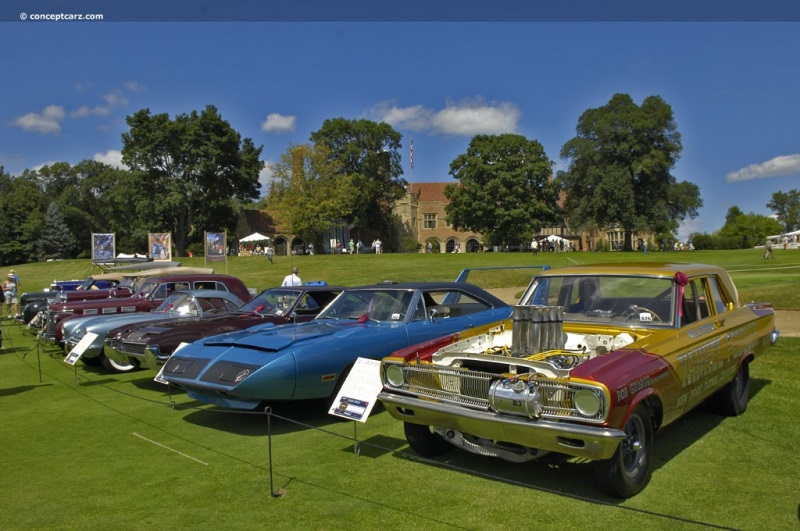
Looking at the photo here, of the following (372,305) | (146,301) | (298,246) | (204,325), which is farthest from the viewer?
(298,246)

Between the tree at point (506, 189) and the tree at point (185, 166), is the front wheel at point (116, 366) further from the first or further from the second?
the tree at point (506, 189)

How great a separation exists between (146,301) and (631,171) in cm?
5120

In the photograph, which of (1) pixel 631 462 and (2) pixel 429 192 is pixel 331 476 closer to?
(1) pixel 631 462

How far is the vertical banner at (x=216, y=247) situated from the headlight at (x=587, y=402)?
22329 millimetres

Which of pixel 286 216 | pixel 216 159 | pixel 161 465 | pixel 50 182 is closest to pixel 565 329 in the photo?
pixel 161 465

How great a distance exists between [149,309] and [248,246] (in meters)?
54.9

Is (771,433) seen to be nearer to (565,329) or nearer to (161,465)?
(565,329)

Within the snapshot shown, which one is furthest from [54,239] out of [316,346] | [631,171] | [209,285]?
[316,346]

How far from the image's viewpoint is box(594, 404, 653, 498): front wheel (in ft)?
14.0

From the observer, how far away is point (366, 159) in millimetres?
66312

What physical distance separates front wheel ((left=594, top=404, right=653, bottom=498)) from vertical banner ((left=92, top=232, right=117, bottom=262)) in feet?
84.8

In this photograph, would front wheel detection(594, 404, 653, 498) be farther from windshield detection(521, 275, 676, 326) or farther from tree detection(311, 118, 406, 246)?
tree detection(311, 118, 406, 246)

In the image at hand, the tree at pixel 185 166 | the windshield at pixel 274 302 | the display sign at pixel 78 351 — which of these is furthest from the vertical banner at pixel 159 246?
the tree at pixel 185 166

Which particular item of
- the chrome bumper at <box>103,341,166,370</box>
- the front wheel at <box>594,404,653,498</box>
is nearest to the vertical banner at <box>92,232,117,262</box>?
the chrome bumper at <box>103,341,166,370</box>
